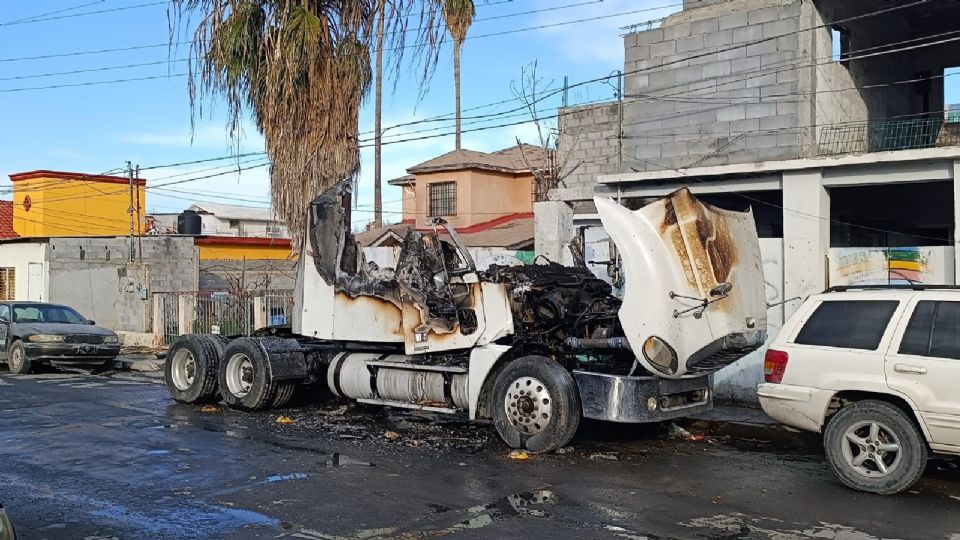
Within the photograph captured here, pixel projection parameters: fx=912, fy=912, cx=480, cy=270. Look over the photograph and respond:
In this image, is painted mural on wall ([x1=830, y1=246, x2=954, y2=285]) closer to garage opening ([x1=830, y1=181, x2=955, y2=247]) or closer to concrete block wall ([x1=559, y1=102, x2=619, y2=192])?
garage opening ([x1=830, y1=181, x2=955, y2=247])

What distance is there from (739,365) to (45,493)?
9.31 metres

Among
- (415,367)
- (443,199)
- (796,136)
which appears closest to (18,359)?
(415,367)

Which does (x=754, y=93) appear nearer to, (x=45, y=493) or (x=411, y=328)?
(x=411, y=328)

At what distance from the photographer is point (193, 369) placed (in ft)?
43.8

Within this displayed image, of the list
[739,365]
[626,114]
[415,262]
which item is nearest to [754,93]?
[626,114]

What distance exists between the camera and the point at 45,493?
→ 304 inches

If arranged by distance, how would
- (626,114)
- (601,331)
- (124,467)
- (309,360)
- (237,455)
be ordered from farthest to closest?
(626,114)
(309,360)
(601,331)
(237,455)
(124,467)

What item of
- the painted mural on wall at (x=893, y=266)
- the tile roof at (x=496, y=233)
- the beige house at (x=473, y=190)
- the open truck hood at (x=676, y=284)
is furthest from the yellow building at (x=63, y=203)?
the open truck hood at (x=676, y=284)

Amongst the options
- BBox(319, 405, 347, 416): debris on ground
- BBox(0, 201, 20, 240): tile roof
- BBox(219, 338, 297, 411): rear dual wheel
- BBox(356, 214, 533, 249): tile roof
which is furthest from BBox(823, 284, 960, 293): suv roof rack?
BBox(0, 201, 20, 240): tile roof

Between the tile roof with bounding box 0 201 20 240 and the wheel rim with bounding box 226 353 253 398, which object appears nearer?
the wheel rim with bounding box 226 353 253 398

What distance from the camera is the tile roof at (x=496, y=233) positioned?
1157 inches

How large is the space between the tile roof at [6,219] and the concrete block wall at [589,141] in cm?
2953

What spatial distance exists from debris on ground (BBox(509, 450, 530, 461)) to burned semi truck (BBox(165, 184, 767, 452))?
0.08m

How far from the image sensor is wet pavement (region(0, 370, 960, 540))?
6652 millimetres
